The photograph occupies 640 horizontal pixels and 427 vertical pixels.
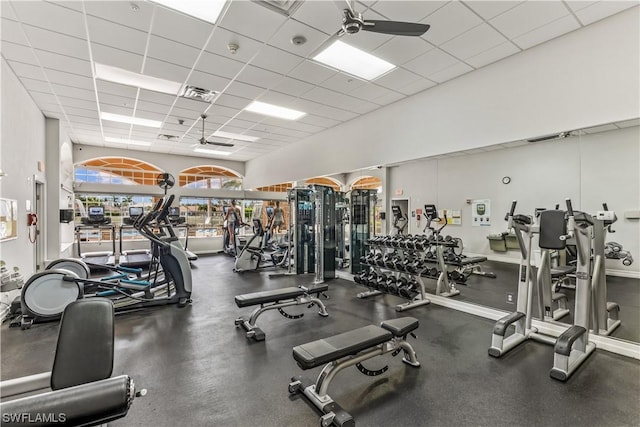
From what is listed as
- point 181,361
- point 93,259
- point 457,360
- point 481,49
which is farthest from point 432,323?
Result: point 93,259

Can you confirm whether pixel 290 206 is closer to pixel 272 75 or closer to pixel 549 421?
pixel 272 75

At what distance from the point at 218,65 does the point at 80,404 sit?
4.42 meters

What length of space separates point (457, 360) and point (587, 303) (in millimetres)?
1433

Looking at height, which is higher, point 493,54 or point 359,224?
point 493,54

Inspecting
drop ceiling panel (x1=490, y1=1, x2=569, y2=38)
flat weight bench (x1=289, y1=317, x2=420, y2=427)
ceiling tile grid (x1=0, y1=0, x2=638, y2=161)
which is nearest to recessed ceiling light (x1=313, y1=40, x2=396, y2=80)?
ceiling tile grid (x1=0, y1=0, x2=638, y2=161)

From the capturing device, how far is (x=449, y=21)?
137 inches

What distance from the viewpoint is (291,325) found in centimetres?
393

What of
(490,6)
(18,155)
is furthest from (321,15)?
(18,155)

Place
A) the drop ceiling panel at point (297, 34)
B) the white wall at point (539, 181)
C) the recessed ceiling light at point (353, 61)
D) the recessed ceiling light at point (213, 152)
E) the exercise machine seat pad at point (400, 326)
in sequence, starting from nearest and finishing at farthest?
1. the exercise machine seat pad at point (400, 326)
2. the white wall at point (539, 181)
3. the drop ceiling panel at point (297, 34)
4. the recessed ceiling light at point (353, 61)
5. the recessed ceiling light at point (213, 152)

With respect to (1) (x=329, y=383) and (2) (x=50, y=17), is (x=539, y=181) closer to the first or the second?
(1) (x=329, y=383)

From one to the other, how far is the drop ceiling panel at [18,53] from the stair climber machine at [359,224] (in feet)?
18.2

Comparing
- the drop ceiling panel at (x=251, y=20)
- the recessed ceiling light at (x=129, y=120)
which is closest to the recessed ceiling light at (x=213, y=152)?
the recessed ceiling light at (x=129, y=120)

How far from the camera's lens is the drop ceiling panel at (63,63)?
4.08 metres

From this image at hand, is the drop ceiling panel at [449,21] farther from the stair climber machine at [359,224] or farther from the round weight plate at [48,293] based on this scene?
the round weight plate at [48,293]
